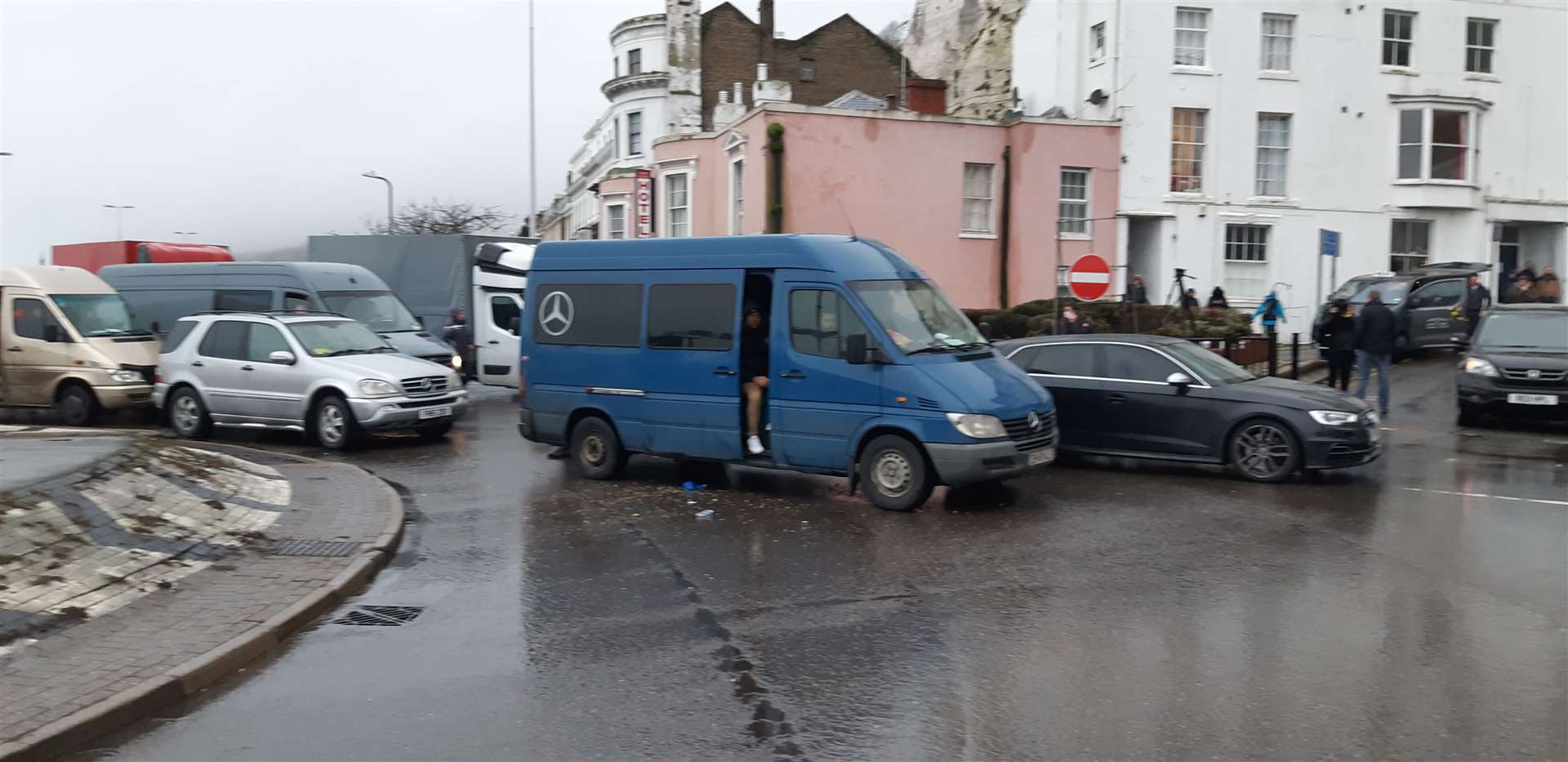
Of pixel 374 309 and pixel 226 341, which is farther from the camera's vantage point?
pixel 374 309

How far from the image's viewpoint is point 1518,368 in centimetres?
1575

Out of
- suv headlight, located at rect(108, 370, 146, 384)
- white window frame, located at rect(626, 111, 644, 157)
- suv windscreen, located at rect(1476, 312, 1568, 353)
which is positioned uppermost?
white window frame, located at rect(626, 111, 644, 157)

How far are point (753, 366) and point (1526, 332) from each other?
40.1 feet

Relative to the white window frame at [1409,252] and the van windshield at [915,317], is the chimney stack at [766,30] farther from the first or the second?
the van windshield at [915,317]

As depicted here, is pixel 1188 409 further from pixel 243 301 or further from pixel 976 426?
pixel 243 301

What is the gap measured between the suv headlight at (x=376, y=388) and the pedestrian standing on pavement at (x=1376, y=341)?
13.8m

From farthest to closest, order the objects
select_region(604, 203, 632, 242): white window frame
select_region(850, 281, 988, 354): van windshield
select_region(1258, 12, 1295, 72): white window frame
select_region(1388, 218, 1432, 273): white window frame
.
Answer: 1. select_region(604, 203, 632, 242): white window frame
2. select_region(1388, 218, 1432, 273): white window frame
3. select_region(1258, 12, 1295, 72): white window frame
4. select_region(850, 281, 988, 354): van windshield

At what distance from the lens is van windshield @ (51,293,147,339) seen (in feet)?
56.2

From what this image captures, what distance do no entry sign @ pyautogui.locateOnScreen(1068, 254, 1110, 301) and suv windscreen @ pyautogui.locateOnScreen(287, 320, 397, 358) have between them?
10085 millimetres

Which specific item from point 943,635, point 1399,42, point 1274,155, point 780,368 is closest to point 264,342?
point 780,368

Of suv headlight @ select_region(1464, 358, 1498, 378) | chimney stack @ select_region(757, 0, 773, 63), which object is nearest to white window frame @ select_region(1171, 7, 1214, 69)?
suv headlight @ select_region(1464, 358, 1498, 378)

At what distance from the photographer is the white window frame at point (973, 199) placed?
27891 millimetres

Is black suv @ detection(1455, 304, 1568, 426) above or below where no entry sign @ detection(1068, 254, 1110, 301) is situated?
below

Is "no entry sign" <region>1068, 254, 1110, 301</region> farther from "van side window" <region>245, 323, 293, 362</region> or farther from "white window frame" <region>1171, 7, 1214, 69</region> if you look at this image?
"white window frame" <region>1171, 7, 1214, 69</region>
